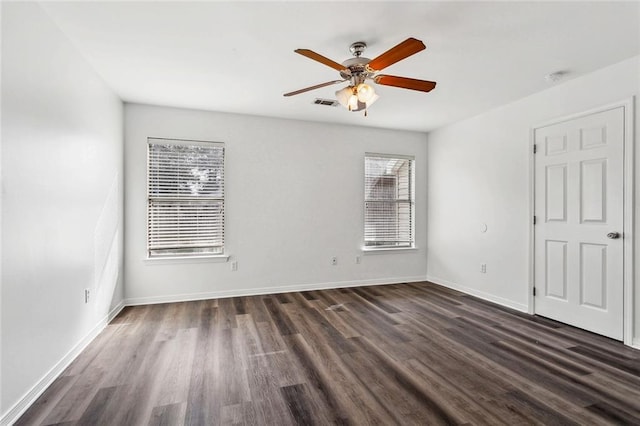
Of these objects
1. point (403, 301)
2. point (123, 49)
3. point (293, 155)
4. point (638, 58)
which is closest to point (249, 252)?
point (293, 155)

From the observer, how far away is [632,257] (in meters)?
2.77

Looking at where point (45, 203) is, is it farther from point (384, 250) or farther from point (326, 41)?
point (384, 250)

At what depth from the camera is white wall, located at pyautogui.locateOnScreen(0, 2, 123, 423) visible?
1784 millimetres

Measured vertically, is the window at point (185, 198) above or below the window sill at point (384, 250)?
above

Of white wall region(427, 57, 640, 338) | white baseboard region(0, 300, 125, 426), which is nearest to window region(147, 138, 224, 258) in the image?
white baseboard region(0, 300, 125, 426)

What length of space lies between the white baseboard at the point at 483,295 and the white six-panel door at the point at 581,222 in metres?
0.20

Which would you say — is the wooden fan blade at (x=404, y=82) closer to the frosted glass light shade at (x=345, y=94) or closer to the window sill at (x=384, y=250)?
the frosted glass light shade at (x=345, y=94)

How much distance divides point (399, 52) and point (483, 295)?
Answer: 3.63 meters

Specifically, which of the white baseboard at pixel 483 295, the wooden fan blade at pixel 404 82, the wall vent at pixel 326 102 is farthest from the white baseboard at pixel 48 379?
the white baseboard at pixel 483 295

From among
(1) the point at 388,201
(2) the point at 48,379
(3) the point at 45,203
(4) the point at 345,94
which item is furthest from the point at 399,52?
(1) the point at 388,201

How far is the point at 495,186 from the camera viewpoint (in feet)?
13.6

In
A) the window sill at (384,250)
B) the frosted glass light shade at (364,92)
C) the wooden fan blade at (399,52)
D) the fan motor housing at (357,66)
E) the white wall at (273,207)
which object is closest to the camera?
the wooden fan blade at (399,52)

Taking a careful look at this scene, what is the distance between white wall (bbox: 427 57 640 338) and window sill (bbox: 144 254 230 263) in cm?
350

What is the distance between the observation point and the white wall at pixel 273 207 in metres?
4.05
